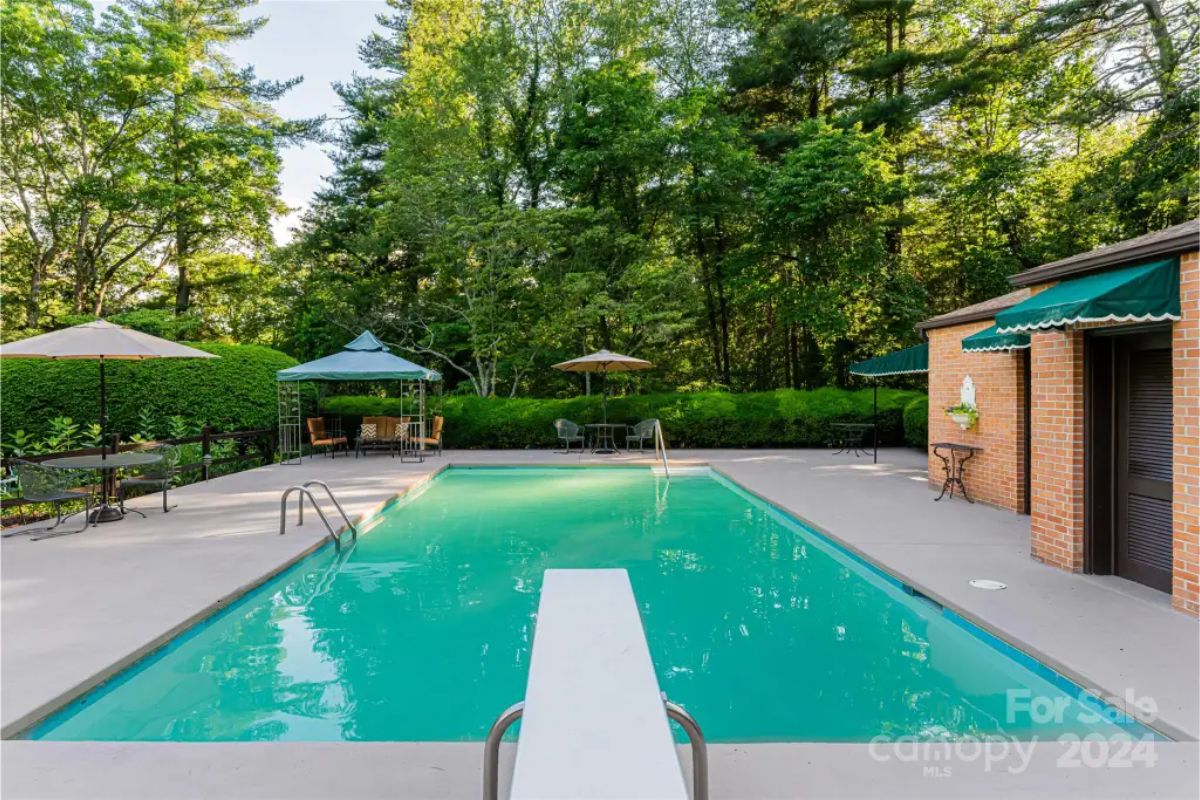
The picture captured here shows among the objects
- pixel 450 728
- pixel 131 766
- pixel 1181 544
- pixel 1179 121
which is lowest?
pixel 450 728

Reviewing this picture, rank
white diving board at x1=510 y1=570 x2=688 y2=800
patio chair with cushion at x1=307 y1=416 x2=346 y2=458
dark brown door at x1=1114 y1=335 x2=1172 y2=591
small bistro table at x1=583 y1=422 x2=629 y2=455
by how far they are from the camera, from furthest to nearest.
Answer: small bistro table at x1=583 y1=422 x2=629 y2=455 < patio chair with cushion at x1=307 y1=416 x2=346 y2=458 < dark brown door at x1=1114 y1=335 x2=1172 y2=591 < white diving board at x1=510 y1=570 x2=688 y2=800

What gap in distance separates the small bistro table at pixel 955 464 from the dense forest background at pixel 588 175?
8.10m

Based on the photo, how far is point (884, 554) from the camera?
5547mm

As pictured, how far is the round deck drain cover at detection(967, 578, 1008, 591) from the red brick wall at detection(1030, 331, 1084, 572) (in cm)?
81

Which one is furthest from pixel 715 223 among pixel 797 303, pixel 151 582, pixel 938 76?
→ pixel 151 582

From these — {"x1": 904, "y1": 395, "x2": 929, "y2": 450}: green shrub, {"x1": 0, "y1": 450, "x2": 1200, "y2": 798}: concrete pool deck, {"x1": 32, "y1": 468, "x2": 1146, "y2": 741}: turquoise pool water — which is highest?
{"x1": 904, "y1": 395, "x2": 929, "y2": 450}: green shrub

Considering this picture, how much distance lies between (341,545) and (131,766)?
13.9 ft

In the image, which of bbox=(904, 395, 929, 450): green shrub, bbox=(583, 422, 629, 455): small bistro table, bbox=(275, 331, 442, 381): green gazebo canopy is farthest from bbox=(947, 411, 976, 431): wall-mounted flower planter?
bbox=(275, 331, 442, 381): green gazebo canopy

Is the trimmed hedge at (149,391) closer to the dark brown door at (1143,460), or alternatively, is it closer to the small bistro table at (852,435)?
the small bistro table at (852,435)

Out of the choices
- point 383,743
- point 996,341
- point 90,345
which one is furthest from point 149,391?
point 996,341

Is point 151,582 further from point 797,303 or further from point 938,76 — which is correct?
point 938,76

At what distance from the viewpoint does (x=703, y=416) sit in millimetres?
15523

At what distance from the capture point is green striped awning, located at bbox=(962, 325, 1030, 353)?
626cm

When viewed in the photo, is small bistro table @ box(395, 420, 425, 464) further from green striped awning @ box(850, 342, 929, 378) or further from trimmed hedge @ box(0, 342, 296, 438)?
green striped awning @ box(850, 342, 929, 378)
